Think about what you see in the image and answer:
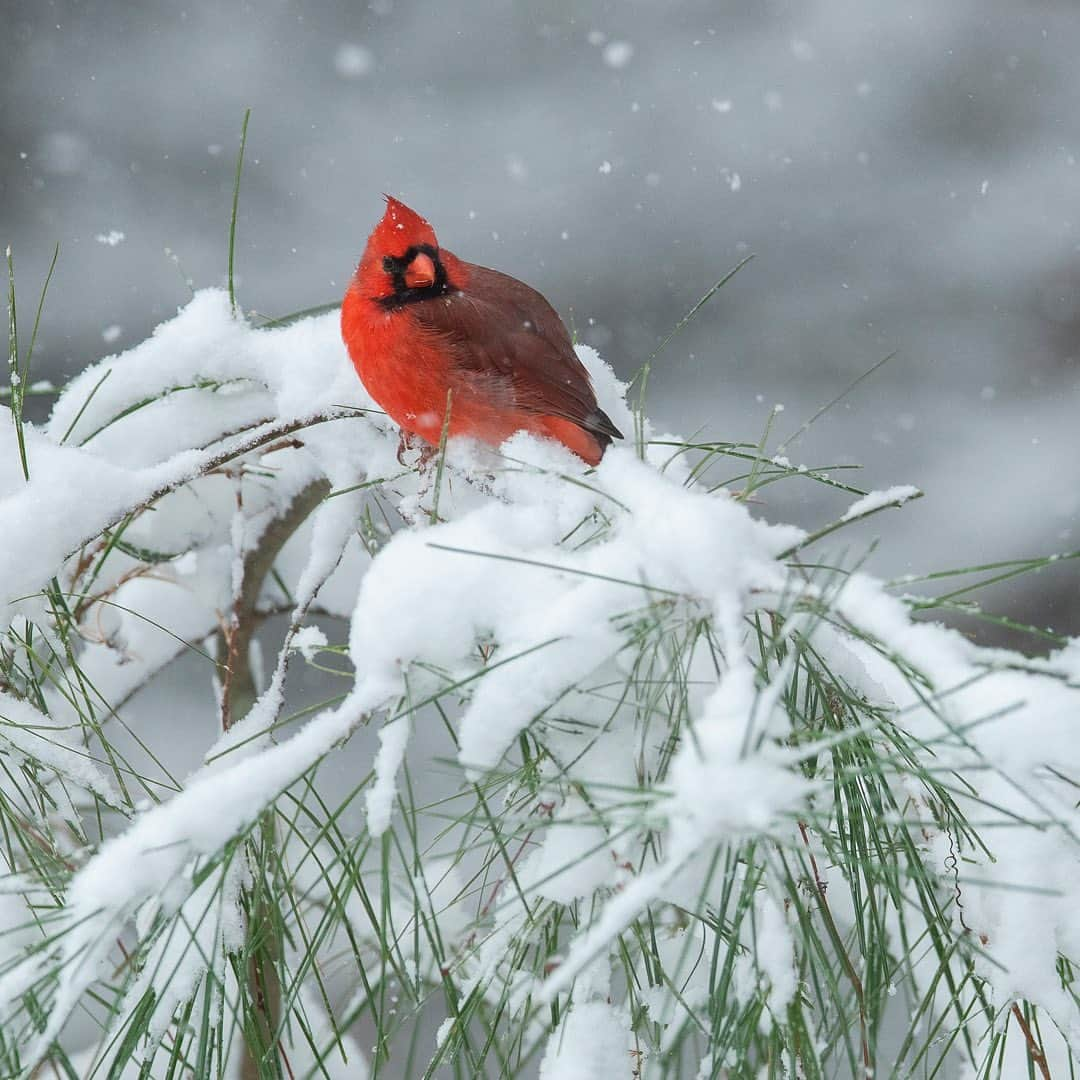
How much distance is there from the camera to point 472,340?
97 cm

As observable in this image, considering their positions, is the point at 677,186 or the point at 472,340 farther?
Result: the point at 677,186

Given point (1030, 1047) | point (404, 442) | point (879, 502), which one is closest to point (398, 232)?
point (404, 442)

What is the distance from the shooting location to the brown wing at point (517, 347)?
37.3 inches

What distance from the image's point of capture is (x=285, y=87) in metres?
2.07

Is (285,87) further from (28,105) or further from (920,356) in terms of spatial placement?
(920,356)

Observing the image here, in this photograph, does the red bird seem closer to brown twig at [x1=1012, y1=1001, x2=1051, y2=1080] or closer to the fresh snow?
the fresh snow

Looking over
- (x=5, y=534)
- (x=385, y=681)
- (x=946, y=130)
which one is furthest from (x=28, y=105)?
(x=385, y=681)

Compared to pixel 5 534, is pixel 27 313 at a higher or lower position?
higher

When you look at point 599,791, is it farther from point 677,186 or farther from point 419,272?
point 677,186

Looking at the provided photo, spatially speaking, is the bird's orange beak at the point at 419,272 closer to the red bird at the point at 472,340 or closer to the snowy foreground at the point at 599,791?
the red bird at the point at 472,340

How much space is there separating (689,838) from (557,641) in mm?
105

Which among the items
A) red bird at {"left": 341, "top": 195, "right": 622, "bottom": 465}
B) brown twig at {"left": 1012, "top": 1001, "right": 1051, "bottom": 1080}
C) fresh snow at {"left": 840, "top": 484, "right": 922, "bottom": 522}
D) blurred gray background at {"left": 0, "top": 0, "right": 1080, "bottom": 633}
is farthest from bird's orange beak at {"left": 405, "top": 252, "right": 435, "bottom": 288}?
blurred gray background at {"left": 0, "top": 0, "right": 1080, "bottom": 633}

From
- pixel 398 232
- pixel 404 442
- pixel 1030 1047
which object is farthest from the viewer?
pixel 398 232

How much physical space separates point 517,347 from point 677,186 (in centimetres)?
125
